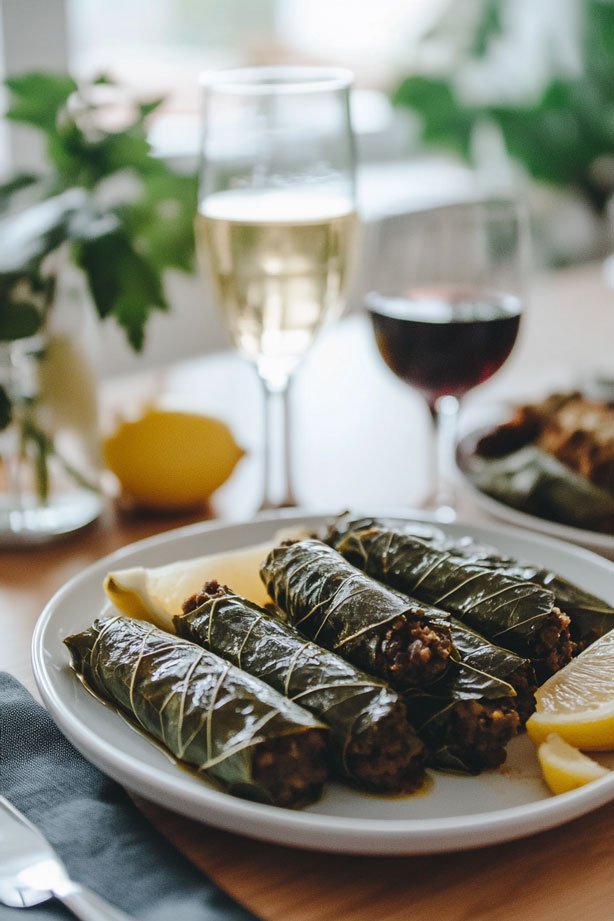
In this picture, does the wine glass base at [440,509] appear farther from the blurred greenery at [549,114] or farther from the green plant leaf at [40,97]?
the blurred greenery at [549,114]

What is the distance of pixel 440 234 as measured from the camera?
1.50 meters

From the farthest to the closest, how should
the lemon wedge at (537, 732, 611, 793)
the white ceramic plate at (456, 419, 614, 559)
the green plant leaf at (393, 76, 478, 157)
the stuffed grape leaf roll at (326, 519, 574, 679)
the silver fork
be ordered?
the green plant leaf at (393, 76, 478, 157)
the white ceramic plate at (456, 419, 614, 559)
the stuffed grape leaf roll at (326, 519, 574, 679)
the lemon wedge at (537, 732, 611, 793)
the silver fork

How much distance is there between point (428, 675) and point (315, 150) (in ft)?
2.86

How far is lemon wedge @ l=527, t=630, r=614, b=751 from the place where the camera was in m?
0.90

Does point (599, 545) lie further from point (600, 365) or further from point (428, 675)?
point (600, 365)

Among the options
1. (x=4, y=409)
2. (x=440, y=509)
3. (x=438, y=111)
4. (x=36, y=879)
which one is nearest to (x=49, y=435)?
(x=4, y=409)

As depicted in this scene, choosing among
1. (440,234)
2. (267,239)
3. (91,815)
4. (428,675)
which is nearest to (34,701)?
(91,815)

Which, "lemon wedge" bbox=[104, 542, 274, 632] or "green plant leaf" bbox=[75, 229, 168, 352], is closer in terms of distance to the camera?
"lemon wedge" bbox=[104, 542, 274, 632]

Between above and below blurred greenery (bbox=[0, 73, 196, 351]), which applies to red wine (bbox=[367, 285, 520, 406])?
below

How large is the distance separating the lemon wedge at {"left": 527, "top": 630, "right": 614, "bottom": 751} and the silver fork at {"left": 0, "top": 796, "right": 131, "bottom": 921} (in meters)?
0.39

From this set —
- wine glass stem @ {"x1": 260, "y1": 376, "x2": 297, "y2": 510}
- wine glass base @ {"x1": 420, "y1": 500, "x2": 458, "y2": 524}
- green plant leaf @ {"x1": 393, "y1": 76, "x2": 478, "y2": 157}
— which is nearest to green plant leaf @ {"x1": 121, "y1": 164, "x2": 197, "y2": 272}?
wine glass stem @ {"x1": 260, "y1": 376, "x2": 297, "y2": 510}

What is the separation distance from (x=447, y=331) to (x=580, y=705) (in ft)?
2.34

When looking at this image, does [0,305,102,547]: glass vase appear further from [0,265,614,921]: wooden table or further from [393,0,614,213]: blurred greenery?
[393,0,614,213]: blurred greenery

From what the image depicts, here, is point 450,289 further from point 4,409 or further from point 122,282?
point 4,409
